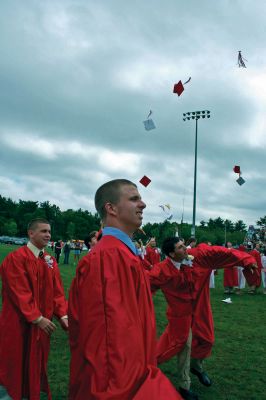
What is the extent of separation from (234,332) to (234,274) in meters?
6.92

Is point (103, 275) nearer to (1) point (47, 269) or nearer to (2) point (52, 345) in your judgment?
(1) point (47, 269)

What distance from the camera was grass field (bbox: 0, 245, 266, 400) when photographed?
16.6 feet

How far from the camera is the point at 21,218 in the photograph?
113 meters

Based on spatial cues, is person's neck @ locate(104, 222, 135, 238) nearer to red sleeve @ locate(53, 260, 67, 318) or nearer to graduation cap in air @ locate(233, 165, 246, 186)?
red sleeve @ locate(53, 260, 67, 318)

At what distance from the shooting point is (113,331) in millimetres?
1774

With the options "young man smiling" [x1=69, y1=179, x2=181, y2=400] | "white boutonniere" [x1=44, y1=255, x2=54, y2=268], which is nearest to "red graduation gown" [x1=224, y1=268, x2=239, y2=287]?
"white boutonniere" [x1=44, y1=255, x2=54, y2=268]

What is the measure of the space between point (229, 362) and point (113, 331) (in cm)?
532

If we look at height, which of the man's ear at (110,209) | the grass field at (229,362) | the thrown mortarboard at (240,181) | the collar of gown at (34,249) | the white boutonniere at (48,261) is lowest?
the grass field at (229,362)

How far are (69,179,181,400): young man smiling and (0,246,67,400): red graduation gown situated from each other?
221cm

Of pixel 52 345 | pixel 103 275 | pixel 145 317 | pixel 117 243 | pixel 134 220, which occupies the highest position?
pixel 134 220

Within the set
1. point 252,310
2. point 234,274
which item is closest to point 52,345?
point 252,310

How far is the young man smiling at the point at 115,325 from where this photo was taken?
1682 mm

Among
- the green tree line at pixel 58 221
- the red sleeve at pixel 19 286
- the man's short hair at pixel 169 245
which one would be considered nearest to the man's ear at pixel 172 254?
the man's short hair at pixel 169 245

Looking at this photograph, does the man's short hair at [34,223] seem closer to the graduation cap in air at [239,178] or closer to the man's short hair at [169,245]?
the man's short hair at [169,245]
